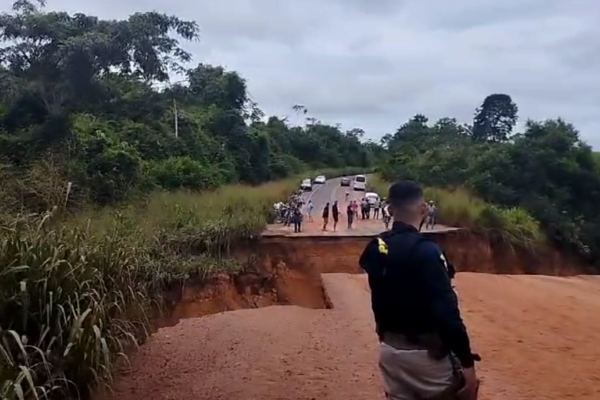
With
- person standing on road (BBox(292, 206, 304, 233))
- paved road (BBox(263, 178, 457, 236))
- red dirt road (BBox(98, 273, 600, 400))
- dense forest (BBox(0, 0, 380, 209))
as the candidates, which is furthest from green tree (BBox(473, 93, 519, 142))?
red dirt road (BBox(98, 273, 600, 400))

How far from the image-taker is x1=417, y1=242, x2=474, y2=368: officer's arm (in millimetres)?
2367

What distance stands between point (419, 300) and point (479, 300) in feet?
29.5

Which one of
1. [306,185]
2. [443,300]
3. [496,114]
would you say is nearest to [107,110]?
[306,185]

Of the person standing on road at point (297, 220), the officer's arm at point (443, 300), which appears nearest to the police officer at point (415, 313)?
the officer's arm at point (443, 300)

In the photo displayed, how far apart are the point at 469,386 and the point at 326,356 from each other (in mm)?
3911

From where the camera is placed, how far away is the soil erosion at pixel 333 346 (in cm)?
524

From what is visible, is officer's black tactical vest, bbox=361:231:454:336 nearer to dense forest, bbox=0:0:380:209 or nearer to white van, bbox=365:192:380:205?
dense forest, bbox=0:0:380:209

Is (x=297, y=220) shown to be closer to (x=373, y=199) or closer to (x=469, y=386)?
(x=373, y=199)

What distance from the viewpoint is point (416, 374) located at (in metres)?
2.56

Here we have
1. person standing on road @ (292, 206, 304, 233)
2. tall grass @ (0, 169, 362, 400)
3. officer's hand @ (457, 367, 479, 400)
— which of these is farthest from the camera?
person standing on road @ (292, 206, 304, 233)

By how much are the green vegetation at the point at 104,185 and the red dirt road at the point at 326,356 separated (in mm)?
442

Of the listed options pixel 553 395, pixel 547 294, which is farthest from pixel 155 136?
pixel 553 395

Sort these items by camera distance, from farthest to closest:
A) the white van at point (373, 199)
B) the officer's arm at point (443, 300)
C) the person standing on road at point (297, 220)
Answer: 1. the white van at point (373, 199)
2. the person standing on road at point (297, 220)
3. the officer's arm at point (443, 300)

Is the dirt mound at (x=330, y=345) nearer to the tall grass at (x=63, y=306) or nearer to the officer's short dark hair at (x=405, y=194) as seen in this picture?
the tall grass at (x=63, y=306)
